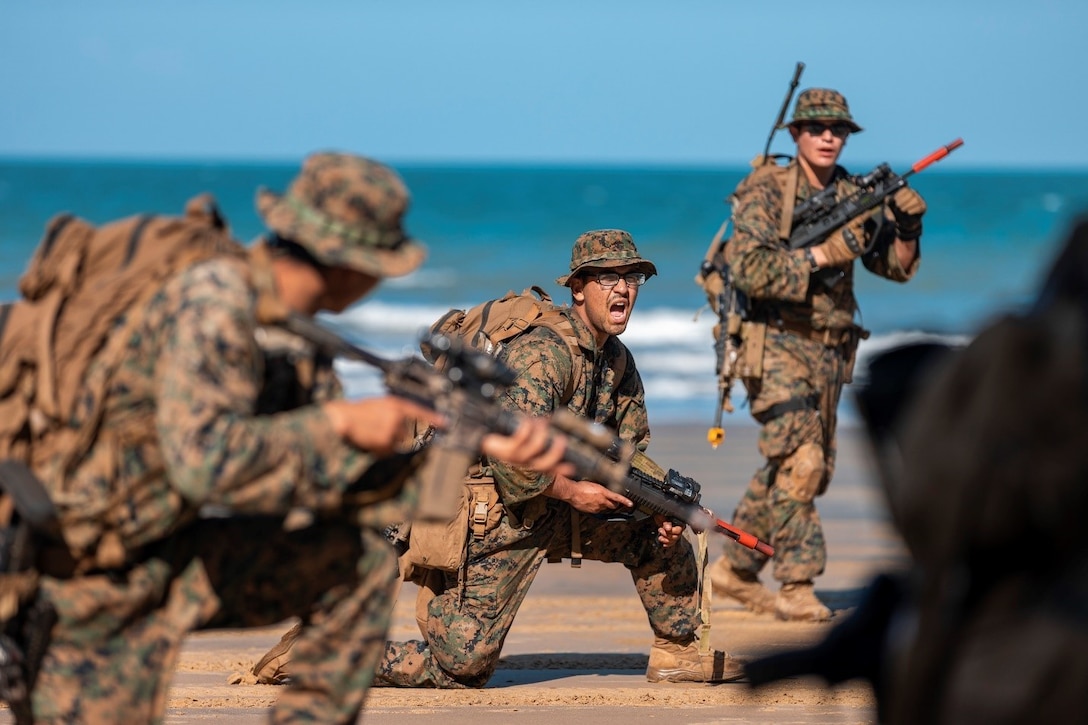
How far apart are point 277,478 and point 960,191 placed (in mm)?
67917

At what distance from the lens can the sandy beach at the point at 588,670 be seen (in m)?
6.03

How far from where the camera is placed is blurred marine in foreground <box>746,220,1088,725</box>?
2.86 m

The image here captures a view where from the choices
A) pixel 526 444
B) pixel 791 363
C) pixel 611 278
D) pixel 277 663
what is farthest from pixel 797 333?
pixel 526 444

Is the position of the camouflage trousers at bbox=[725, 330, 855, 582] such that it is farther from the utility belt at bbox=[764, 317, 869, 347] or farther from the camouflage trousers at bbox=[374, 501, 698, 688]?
the camouflage trousers at bbox=[374, 501, 698, 688]

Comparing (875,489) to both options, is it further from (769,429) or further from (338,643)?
(769,429)

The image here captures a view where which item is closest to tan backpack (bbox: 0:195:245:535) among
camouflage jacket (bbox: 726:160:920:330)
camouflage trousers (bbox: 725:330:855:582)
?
camouflage jacket (bbox: 726:160:920:330)

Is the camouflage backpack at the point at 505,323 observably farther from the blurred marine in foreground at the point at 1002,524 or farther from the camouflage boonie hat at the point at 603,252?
the blurred marine in foreground at the point at 1002,524

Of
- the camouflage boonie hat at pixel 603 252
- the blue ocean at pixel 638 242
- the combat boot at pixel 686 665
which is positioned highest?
the camouflage boonie hat at pixel 603 252

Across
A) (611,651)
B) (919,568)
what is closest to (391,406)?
(919,568)

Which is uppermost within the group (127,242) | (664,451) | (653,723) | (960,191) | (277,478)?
(127,242)

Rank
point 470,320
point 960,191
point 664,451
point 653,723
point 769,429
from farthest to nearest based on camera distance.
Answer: point 960,191 < point 664,451 < point 769,429 < point 470,320 < point 653,723

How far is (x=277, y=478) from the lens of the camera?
3.79m

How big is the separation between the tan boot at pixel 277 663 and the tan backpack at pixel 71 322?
8.49ft

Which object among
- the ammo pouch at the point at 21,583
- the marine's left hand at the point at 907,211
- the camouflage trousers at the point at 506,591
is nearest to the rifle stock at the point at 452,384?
the ammo pouch at the point at 21,583
